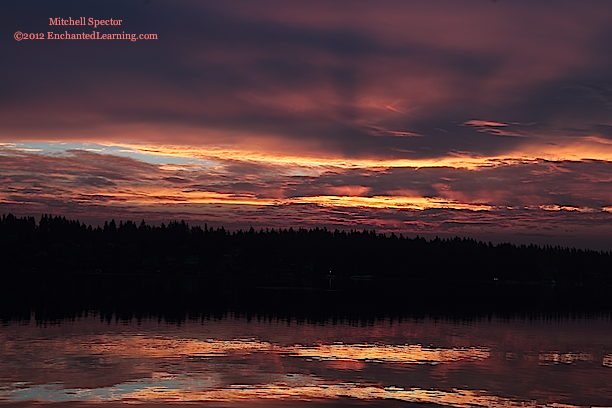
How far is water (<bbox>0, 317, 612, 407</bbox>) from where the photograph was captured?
40.9 m

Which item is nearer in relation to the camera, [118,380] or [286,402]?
[286,402]

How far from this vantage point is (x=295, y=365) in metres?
52.7

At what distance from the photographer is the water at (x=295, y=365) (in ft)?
134

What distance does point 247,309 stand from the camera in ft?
352

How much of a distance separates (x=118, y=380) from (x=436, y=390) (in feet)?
65.0

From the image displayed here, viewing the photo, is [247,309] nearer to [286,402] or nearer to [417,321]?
[417,321]

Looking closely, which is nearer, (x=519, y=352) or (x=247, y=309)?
(x=519, y=352)

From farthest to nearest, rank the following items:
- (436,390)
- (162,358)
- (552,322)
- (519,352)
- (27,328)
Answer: (552,322) → (27,328) → (519,352) → (162,358) → (436,390)

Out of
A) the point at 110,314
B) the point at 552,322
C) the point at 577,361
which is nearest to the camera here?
the point at 577,361

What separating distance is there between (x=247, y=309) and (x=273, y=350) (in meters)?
47.3

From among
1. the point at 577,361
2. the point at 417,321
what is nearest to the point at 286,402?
the point at 577,361

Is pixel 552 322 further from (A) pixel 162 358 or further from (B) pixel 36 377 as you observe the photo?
(B) pixel 36 377

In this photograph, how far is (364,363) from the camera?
179 ft

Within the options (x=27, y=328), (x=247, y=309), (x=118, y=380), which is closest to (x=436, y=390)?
(x=118, y=380)
